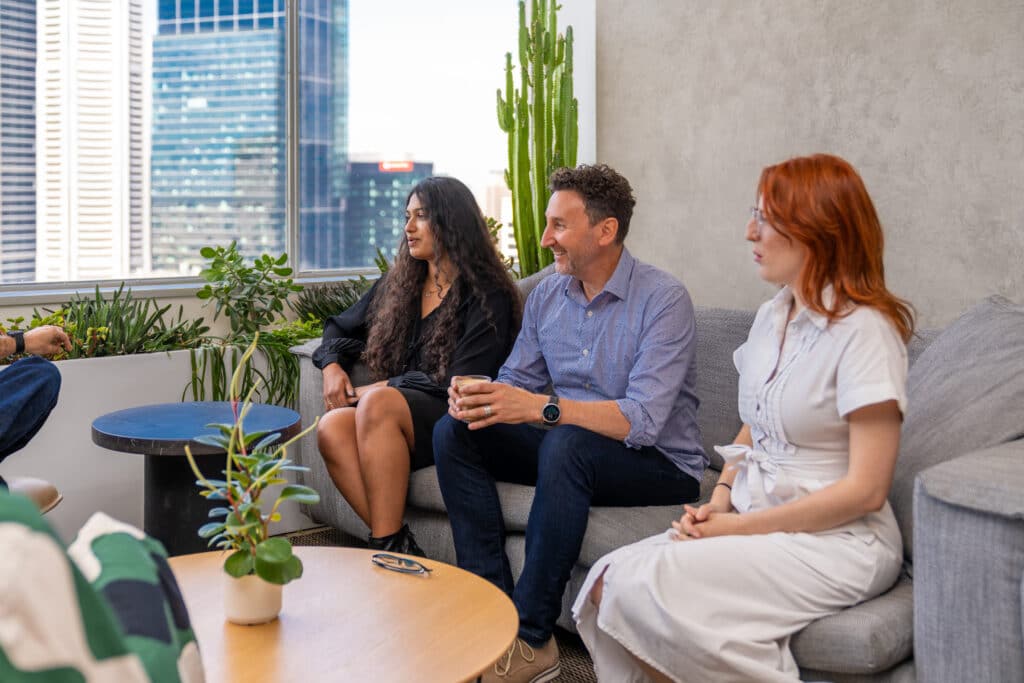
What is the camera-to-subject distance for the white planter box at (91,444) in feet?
10.1

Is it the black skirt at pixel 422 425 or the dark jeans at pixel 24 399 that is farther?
the black skirt at pixel 422 425

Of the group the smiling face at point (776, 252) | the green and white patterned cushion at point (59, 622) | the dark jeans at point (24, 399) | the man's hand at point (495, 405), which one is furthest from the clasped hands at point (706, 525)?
the dark jeans at point (24, 399)

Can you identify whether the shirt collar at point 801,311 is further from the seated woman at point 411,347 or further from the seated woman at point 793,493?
the seated woman at point 411,347

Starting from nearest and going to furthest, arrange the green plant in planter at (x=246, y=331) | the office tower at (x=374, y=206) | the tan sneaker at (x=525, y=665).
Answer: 1. the tan sneaker at (x=525, y=665)
2. the green plant in planter at (x=246, y=331)
3. the office tower at (x=374, y=206)

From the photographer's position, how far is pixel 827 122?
3385 millimetres

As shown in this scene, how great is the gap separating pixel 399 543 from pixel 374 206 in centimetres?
247

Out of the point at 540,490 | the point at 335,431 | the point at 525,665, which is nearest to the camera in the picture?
the point at 525,665

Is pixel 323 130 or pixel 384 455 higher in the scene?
pixel 323 130

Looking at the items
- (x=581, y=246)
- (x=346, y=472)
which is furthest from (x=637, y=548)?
(x=346, y=472)

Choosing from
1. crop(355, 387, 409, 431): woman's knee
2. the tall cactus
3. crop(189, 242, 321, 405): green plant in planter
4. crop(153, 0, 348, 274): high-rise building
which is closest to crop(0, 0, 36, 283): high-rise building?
crop(153, 0, 348, 274): high-rise building

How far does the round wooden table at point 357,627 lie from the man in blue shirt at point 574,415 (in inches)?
17.4

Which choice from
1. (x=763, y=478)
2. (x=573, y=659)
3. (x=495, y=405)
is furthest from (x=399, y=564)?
(x=573, y=659)

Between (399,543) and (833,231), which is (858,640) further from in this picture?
(399,543)

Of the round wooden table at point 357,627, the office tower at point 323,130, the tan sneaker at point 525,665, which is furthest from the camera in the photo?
the office tower at point 323,130
